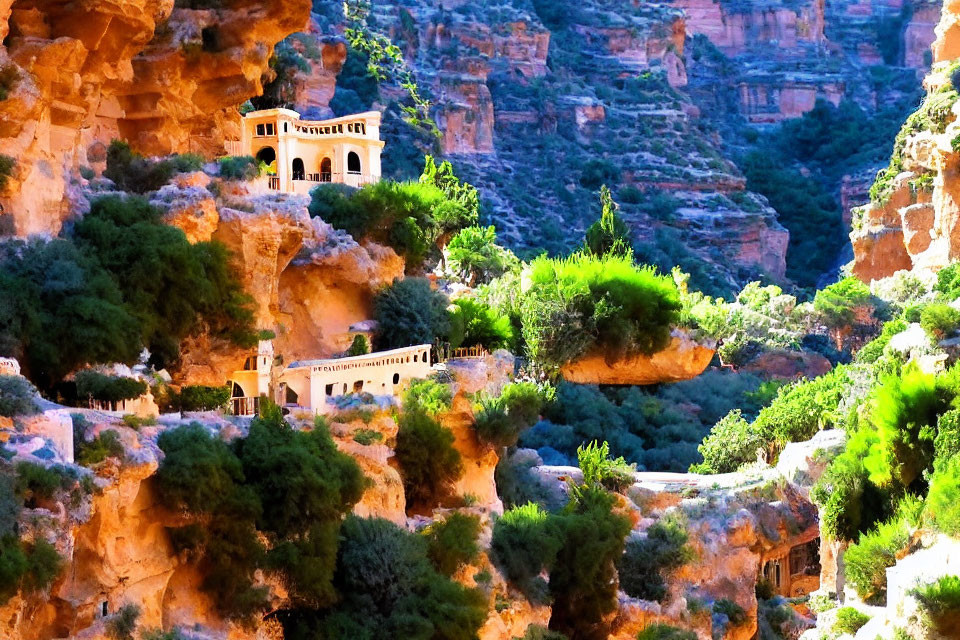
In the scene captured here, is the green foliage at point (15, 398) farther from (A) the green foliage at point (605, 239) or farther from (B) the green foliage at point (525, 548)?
(A) the green foliage at point (605, 239)

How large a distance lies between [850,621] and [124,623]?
21294 mm

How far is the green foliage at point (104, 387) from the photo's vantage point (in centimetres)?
3644

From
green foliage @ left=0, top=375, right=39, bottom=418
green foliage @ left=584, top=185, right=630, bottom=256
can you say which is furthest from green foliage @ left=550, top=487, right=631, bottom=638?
green foliage @ left=584, top=185, right=630, bottom=256

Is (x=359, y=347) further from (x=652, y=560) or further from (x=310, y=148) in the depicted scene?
(x=652, y=560)

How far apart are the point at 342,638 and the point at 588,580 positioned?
9.41 m

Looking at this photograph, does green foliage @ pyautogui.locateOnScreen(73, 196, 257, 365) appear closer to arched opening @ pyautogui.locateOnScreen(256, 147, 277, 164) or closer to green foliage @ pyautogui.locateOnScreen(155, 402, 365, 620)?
green foliage @ pyautogui.locateOnScreen(155, 402, 365, 620)

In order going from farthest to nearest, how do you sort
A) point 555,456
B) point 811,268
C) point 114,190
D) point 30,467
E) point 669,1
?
point 669,1 → point 811,268 → point 555,456 → point 114,190 → point 30,467

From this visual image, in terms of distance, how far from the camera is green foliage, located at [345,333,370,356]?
4628cm

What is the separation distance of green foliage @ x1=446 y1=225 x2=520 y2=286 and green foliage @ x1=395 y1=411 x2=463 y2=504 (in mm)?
23791

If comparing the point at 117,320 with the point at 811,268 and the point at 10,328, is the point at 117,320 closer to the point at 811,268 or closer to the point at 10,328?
the point at 10,328

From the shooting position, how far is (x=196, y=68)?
1865 inches

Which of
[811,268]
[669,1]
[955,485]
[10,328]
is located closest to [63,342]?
[10,328]

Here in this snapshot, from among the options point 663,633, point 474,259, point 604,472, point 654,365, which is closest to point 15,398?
point 663,633

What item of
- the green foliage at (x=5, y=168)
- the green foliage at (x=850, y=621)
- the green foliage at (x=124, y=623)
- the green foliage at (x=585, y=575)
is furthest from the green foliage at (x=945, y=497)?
the green foliage at (x=5, y=168)
